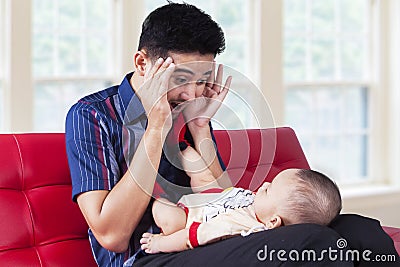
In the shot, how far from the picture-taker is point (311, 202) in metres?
1.98

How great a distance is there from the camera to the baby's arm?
6.51ft

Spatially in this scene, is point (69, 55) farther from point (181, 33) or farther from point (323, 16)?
point (181, 33)

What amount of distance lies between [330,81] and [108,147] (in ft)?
9.19

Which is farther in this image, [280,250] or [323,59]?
[323,59]

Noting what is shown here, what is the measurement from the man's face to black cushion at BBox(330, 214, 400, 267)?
1.79ft

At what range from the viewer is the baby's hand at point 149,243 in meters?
2.03

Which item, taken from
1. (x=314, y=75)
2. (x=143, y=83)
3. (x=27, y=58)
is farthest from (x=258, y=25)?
(x=143, y=83)

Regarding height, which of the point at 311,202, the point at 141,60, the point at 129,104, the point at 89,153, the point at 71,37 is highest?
the point at 71,37

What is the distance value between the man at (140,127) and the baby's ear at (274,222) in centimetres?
31

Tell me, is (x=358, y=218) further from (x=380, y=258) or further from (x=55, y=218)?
(x=55, y=218)

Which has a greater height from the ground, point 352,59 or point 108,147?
point 352,59

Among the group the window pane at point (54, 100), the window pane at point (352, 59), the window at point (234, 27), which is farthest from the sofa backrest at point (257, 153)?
the window pane at point (352, 59)

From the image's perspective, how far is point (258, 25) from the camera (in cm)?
429

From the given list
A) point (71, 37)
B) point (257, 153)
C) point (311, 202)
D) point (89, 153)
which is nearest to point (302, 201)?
point (311, 202)
